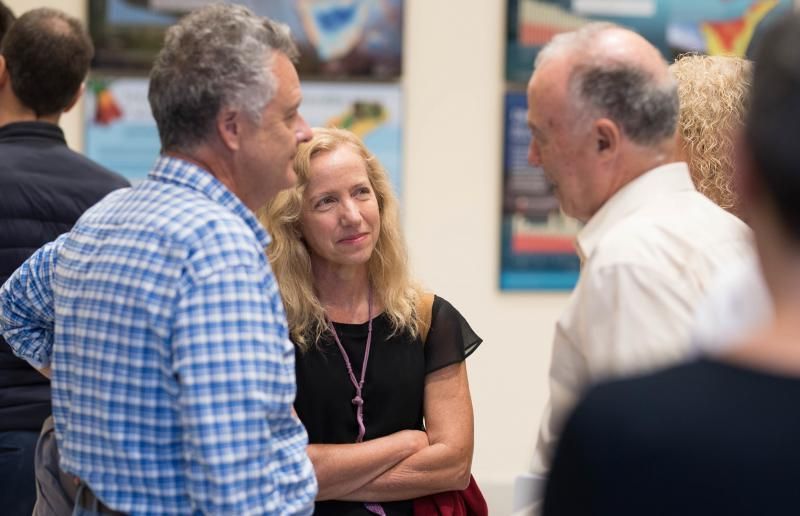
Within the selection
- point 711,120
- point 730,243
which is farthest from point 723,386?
point 711,120

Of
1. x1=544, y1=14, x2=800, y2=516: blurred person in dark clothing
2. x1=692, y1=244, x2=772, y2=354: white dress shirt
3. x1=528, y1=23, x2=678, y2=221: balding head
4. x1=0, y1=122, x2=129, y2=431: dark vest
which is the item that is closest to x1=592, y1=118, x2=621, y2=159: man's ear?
→ x1=528, y1=23, x2=678, y2=221: balding head

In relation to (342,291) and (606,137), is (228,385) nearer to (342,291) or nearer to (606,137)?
(606,137)

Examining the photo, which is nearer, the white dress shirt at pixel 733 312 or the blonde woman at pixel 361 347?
the white dress shirt at pixel 733 312

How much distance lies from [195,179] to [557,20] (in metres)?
3.00

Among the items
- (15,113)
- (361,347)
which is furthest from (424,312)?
(15,113)

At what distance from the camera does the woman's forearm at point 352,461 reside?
7.93 feet

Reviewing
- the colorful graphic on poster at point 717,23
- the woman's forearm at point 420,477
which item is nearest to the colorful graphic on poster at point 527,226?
the colorful graphic on poster at point 717,23

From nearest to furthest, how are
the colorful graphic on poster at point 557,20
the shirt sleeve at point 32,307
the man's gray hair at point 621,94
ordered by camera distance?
the man's gray hair at point 621,94 < the shirt sleeve at point 32,307 < the colorful graphic on poster at point 557,20

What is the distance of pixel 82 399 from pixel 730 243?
104cm

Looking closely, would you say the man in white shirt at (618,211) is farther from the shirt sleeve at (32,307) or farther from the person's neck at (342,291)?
the shirt sleeve at (32,307)

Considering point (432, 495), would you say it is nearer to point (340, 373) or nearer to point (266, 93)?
point (340, 373)

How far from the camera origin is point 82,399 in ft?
5.96

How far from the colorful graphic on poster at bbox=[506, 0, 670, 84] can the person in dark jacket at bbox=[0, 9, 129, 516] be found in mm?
2021

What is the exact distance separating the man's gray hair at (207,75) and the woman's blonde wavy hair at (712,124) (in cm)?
92
